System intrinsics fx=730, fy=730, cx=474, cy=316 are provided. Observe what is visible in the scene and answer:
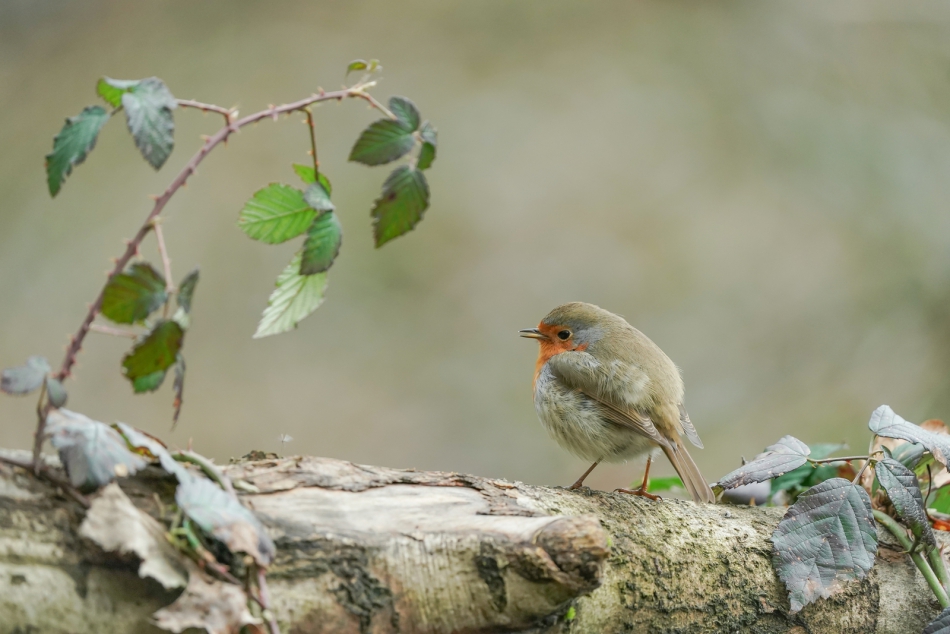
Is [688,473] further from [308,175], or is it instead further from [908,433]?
[308,175]

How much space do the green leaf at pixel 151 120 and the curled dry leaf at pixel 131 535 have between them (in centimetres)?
58

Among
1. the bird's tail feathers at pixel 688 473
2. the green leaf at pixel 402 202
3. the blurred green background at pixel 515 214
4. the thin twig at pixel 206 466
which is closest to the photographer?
the thin twig at pixel 206 466

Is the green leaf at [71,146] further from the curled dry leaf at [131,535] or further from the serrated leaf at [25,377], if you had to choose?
the curled dry leaf at [131,535]

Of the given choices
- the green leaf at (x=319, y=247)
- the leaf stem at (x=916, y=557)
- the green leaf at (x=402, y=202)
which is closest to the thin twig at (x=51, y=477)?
the green leaf at (x=319, y=247)

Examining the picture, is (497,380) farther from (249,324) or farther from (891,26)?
(891,26)

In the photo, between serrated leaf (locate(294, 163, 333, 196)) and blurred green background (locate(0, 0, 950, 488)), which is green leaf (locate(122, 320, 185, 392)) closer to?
serrated leaf (locate(294, 163, 333, 196))

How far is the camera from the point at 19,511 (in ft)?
4.05

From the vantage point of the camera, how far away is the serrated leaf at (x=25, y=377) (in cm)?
118

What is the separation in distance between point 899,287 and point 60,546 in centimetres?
722

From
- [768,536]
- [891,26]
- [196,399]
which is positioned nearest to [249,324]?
[196,399]

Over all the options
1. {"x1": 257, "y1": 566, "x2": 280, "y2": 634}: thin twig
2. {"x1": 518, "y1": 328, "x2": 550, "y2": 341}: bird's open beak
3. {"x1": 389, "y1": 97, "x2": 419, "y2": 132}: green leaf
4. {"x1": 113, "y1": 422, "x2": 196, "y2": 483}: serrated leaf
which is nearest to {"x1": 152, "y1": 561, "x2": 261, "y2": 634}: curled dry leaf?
{"x1": 257, "y1": 566, "x2": 280, "y2": 634}: thin twig

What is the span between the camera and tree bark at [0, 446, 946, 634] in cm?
123

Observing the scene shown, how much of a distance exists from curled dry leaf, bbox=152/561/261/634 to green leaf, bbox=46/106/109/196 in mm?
711

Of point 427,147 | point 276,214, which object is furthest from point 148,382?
point 427,147
